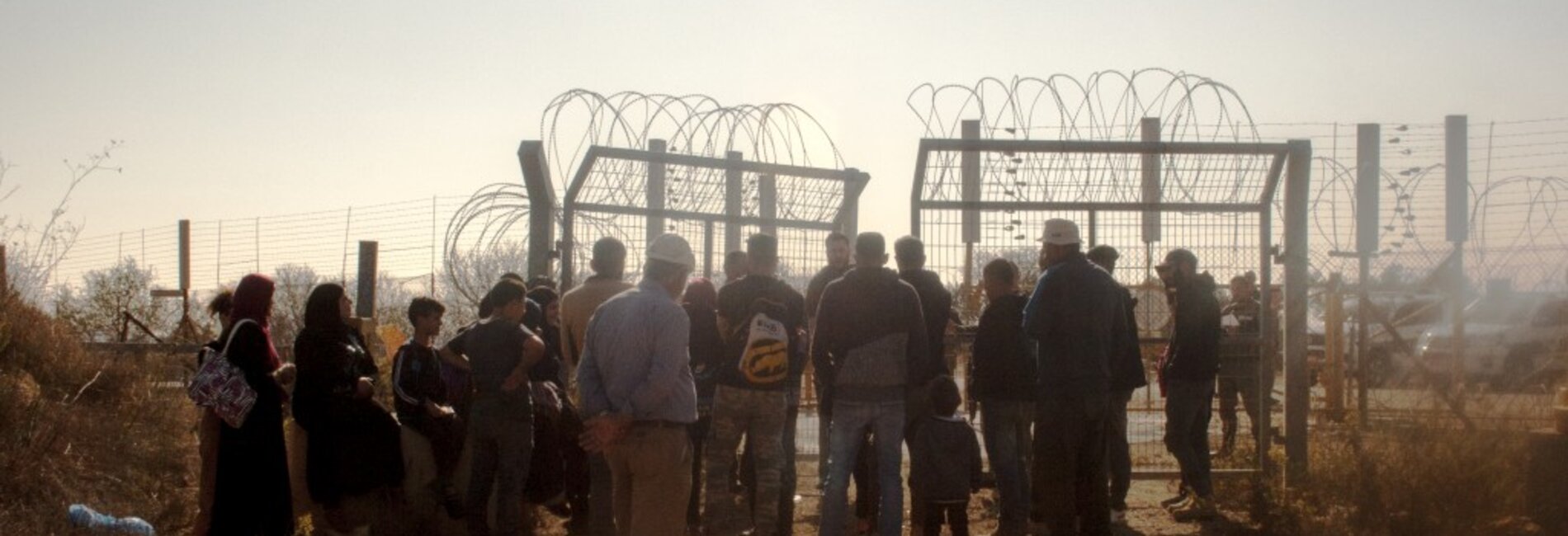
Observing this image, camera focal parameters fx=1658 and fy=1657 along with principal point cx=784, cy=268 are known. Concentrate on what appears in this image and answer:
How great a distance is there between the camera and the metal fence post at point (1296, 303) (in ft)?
33.5

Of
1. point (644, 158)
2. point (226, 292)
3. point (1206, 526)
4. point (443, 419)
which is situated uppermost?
point (644, 158)

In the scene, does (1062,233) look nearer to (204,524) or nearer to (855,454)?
(855,454)

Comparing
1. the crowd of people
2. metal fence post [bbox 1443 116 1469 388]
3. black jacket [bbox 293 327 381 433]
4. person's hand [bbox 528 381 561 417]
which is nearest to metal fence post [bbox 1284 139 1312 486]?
the crowd of people

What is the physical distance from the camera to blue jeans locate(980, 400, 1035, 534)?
8.95 metres

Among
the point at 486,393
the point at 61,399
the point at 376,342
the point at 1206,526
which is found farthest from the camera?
the point at 376,342

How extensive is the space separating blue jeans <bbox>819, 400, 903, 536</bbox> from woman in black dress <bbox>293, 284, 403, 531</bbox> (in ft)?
7.50

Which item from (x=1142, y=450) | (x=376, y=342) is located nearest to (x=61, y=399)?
(x=376, y=342)

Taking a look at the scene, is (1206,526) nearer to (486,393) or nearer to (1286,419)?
(1286,419)

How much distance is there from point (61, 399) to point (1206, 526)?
283 inches

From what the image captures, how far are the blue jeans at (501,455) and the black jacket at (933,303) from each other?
2.14m

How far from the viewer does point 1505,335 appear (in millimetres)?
20312

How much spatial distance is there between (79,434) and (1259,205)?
7537mm

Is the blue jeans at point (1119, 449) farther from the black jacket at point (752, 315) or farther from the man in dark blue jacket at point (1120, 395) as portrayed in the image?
the black jacket at point (752, 315)

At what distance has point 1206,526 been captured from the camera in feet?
31.8
